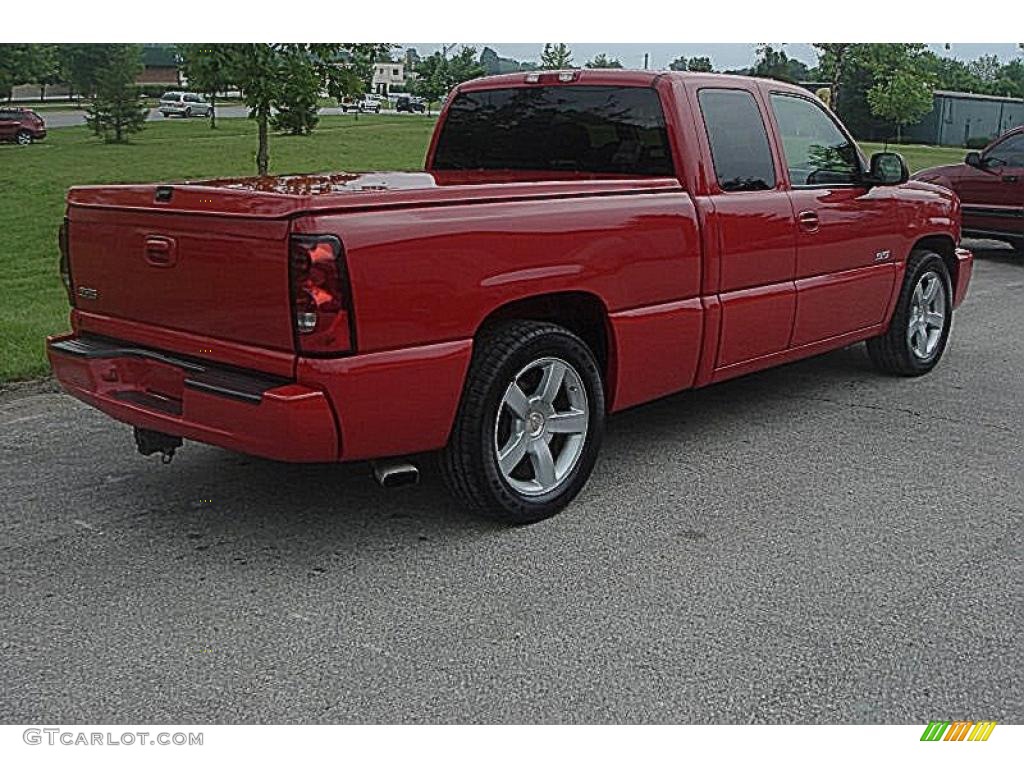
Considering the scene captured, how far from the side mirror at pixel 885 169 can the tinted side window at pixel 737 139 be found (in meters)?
0.98

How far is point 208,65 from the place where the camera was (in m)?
9.42

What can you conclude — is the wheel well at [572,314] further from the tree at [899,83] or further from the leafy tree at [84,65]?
the tree at [899,83]

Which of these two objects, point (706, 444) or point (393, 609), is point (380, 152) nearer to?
point (706, 444)

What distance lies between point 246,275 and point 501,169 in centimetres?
227

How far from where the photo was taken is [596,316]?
505 centimetres

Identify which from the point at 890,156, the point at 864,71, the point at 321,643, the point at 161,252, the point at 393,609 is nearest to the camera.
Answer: the point at 321,643

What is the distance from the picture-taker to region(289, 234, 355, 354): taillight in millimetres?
3902

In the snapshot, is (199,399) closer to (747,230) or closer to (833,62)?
(747,230)

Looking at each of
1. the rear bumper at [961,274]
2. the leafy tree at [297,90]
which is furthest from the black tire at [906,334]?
the leafy tree at [297,90]

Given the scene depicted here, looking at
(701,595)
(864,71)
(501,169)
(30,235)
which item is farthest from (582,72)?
(864,71)

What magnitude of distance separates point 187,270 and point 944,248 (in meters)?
5.17

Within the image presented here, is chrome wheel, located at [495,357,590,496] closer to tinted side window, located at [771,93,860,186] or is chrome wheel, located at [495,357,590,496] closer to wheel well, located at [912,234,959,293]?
tinted side window, located at [771,93,860,186]

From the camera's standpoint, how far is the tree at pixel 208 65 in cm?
923

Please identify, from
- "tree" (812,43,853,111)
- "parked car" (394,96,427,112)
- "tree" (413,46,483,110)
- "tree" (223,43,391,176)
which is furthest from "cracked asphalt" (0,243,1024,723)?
"parked car" (394,96,427,112)
